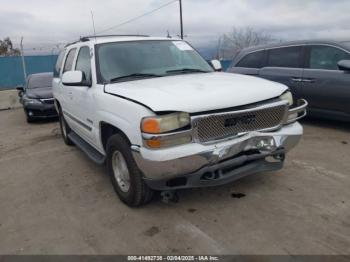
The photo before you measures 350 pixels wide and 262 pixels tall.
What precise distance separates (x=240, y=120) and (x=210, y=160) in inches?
20.5

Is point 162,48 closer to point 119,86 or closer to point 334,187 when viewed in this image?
point 119,86

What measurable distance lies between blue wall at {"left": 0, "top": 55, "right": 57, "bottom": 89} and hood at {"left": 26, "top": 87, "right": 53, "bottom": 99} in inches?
420

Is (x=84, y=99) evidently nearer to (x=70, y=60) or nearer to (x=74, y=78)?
(x=74, y=78)

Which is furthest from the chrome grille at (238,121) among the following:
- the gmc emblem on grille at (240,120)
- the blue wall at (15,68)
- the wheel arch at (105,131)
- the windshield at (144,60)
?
the blue wall at (15,68)

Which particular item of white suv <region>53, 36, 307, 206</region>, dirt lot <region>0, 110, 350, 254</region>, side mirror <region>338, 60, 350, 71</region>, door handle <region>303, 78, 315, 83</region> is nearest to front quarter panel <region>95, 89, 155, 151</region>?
white suv <region>53, 36, 307, 206</region>

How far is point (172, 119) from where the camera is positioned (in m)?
3.11

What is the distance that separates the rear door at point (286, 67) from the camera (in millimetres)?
7016

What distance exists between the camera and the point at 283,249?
2.96 metres

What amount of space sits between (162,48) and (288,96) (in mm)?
1798

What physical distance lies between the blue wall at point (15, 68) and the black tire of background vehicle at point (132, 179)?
18618 mm

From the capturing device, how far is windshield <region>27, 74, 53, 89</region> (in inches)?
435

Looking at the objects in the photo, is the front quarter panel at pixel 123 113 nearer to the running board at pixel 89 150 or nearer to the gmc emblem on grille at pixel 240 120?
the running board at pixel 89 150

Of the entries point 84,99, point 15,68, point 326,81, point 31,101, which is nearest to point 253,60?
point 326,81

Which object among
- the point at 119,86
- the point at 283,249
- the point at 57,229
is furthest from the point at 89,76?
the point at 283,249
